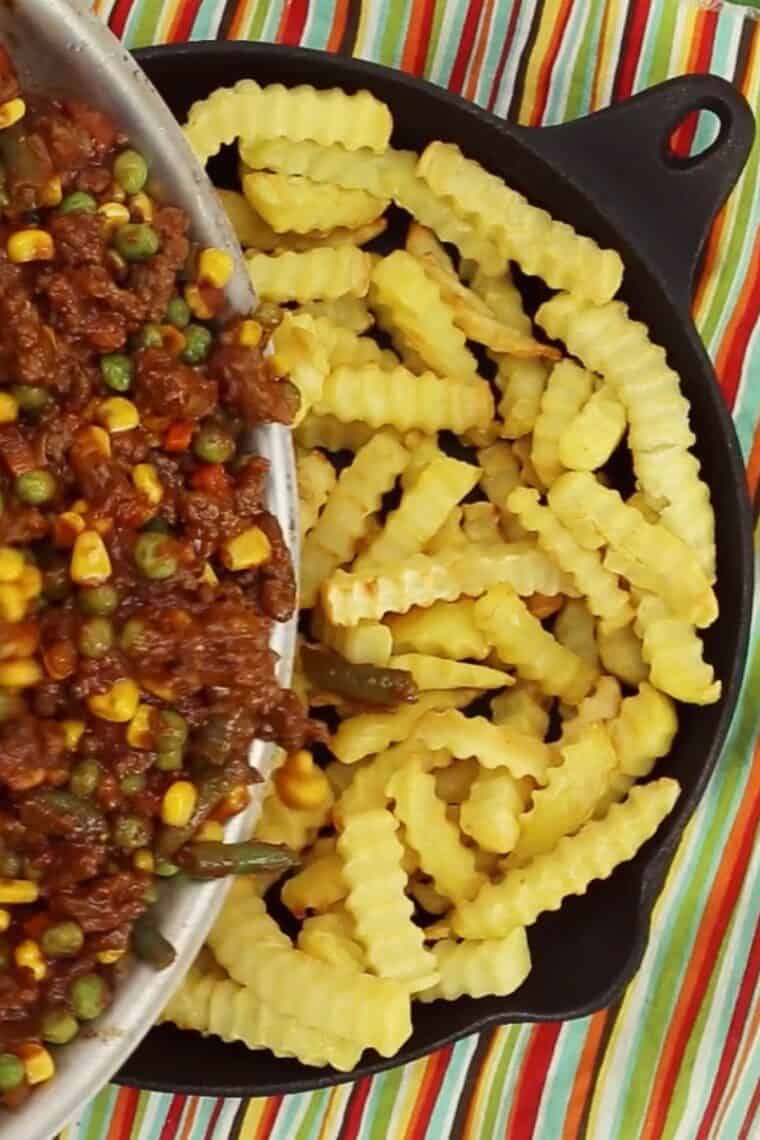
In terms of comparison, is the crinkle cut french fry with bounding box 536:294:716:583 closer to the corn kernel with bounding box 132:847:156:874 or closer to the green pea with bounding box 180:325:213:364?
the green pea with bounding box 180:325:213:364

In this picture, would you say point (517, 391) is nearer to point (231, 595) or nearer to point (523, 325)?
point (523, 325)

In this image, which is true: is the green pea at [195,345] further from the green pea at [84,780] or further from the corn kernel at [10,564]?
the green pea at [84,780]

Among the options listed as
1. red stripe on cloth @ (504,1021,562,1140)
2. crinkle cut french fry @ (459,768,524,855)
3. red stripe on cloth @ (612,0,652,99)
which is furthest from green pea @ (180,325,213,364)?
red stripe on cloth @ (504,1021,562,1140)

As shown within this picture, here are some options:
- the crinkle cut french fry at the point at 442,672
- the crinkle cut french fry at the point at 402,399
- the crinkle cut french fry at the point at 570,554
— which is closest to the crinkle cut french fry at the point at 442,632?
the crinkle cut french fry at the point at 442,672

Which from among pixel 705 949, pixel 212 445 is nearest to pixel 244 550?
pixel 212 445

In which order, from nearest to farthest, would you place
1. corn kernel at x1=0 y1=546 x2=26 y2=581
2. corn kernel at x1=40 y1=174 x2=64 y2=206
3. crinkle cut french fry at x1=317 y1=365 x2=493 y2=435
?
1. corn kernel at x1=0 y1=546 x2=26 y2=581
2. corn kernel at x1=40 y1=174 x2=64 y2=206
3. crinkle cut french fry at x1=317 y1=365 x2=493 y2=435
